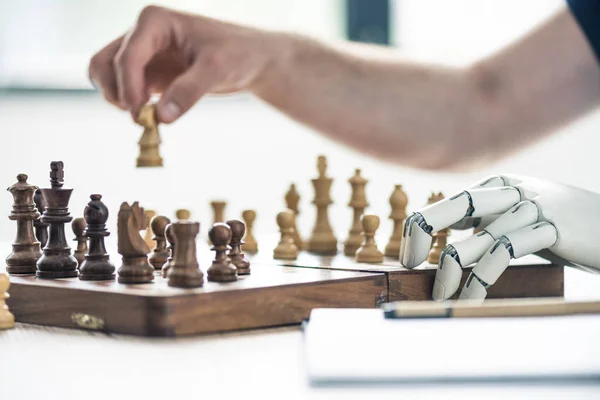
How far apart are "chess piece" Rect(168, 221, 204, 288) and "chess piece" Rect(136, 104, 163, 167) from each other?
0.58 ft

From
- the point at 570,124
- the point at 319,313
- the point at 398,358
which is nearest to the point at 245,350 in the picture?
the point at 319,313

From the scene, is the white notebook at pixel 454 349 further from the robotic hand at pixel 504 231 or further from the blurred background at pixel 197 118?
the blurred background at pixel 197 118

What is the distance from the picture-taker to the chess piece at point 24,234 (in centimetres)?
125

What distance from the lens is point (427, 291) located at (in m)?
1.22

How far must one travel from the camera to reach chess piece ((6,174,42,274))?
4.10ft

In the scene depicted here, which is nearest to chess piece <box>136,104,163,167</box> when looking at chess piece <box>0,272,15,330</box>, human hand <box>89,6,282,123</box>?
human hand <box>89,6,282,123</box>

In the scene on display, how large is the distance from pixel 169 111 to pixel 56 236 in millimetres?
233

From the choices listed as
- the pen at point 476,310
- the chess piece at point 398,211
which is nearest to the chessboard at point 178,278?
the chess piece at point 398,211

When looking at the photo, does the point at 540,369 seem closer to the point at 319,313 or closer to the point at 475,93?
the point at 319,313

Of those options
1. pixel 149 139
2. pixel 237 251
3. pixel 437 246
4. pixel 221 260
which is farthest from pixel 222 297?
pixel 437 246

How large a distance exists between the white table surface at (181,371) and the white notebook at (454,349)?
1 cm

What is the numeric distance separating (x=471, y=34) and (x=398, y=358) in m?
2.90

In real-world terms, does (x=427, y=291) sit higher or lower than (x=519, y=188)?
lower

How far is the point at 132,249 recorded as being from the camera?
1.11 metres
